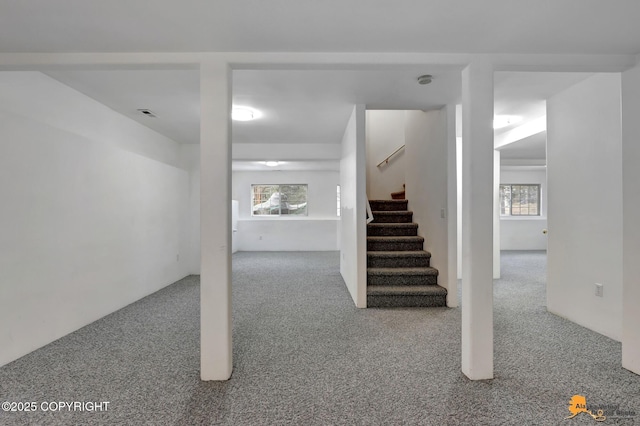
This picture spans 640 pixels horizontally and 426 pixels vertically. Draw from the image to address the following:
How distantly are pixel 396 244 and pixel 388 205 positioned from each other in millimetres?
973

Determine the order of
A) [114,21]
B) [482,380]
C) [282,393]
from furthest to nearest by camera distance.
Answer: [482,380], [282,393], [114,21]

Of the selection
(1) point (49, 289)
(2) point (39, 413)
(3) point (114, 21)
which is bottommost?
(2) point (39, 413)

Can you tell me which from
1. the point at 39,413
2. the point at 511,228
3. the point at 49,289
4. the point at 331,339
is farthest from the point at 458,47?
the point at 511,228

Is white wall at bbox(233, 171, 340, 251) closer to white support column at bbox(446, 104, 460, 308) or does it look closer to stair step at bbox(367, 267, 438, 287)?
stair step at bbox(367, 267, 438, 287)

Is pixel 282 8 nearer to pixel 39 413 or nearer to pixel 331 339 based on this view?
pixel 331 339

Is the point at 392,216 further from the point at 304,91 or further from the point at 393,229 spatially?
the point at 304,91

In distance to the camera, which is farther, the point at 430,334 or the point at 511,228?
the point at 511,228

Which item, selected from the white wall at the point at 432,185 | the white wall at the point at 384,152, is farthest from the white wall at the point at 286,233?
the white wall at the point at 432,185

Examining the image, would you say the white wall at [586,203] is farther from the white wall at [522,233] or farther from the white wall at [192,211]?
the white wall at [522,233]

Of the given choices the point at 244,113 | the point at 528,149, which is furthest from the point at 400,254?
the point at 528,149

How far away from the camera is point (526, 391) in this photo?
1864mm

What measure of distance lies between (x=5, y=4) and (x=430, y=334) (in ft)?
11.6

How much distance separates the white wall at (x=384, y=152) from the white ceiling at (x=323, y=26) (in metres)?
4.17

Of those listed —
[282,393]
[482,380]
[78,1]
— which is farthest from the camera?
[482,380]
